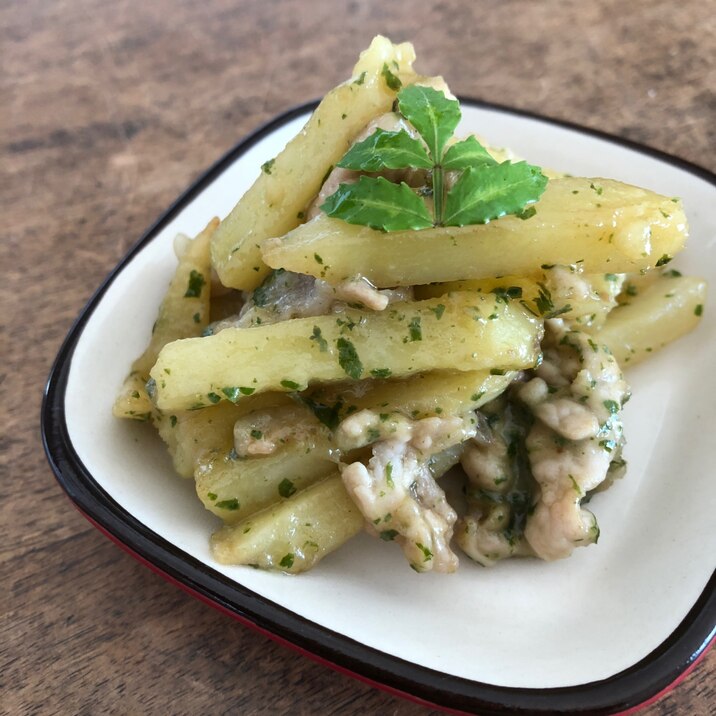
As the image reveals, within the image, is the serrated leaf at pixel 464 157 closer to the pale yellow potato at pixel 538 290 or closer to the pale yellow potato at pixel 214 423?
the pale yellow potato at pixel 538 290

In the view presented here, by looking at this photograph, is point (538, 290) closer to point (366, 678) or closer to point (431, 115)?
point (431, 115)

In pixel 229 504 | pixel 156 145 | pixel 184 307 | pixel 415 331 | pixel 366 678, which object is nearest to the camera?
pixel 366 678

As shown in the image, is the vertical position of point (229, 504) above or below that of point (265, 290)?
below

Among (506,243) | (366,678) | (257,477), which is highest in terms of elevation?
(506,243)

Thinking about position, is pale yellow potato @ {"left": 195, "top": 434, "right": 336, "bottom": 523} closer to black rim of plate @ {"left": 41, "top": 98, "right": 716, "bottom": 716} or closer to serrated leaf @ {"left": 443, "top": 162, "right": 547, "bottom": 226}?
black rim of plate @ {"left": 41, "top": 98, "right": 716, "bottom": 716}

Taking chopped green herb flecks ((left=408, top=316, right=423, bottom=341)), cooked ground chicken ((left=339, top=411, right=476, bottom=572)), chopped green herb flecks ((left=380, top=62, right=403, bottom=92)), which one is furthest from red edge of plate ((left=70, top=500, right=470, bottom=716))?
chopped green herb flecks ((left=380, top=62, right=403, bottom=92))

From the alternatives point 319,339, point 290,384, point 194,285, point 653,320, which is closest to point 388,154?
point 319,339

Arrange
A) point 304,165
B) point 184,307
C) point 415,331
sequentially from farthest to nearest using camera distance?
point 184,307
point 304,165
point 415,331
